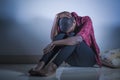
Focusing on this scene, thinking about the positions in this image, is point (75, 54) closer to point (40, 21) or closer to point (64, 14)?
point (64, 14)

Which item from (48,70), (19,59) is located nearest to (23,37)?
(19,59)

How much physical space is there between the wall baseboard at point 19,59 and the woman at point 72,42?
1.46ft

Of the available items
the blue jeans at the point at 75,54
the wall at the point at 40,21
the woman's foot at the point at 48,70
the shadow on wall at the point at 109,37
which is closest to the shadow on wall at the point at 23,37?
the wall at the point at 40,21

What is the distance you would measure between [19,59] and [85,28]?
0.89 metres

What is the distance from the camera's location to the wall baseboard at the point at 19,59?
3.15m

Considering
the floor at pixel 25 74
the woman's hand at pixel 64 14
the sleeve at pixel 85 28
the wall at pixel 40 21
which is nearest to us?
the floor at pixel 25 74

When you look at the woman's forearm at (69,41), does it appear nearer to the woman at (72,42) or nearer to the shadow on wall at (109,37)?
the woman at (72,42)

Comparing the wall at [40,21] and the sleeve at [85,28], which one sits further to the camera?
the wall at [40,21]

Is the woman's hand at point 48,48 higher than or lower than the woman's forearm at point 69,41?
lower

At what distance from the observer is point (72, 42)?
2670mm

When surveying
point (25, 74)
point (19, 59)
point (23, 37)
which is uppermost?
point (23, 37)

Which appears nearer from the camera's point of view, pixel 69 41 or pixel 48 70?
pixel 48 70

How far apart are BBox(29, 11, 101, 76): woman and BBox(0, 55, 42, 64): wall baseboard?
45 cm

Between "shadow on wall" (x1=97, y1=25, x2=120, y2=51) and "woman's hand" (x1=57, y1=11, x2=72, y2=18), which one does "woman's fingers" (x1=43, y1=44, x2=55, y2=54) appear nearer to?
"woman's hand" (x1=57, y1=11, x2=72, y2=18)
